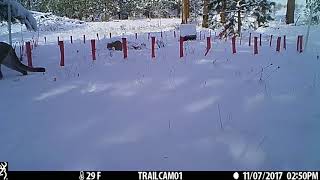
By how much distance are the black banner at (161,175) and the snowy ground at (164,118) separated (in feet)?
0.43

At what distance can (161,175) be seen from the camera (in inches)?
172

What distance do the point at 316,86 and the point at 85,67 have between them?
253 inches

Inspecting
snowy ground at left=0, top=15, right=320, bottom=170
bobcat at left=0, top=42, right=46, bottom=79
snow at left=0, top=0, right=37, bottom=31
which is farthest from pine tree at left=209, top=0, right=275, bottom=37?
bobcat at left=0, top=42, right=46, bottom=79

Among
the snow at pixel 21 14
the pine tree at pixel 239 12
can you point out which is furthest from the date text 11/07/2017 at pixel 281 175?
the pine tree at pixel 239 12

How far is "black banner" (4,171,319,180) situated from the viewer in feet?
13.9

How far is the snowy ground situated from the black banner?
131mm

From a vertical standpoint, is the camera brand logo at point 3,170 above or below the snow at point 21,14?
below

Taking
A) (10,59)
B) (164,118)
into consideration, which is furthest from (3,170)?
(10,59)

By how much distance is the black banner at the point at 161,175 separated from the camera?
424 cm

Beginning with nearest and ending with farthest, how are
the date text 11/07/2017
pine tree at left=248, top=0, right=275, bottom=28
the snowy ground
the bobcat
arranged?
the date text 11/07/2017, the snowy ground, the bobcat, pine tree at left=248, top=0, right=275, bottom=28

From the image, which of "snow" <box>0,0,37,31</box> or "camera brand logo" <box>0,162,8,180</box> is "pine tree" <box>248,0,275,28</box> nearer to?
"snow" <box>0,0,37,31</box>

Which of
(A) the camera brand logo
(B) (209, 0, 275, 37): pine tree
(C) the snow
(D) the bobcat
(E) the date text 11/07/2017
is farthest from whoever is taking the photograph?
(B) (209, 0, 275, 37): pine tree

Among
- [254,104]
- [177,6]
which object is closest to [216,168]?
[254,104]

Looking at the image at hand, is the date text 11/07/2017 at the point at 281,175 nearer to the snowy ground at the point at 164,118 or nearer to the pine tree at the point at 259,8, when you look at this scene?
the snowy ground at the point at 164,118
